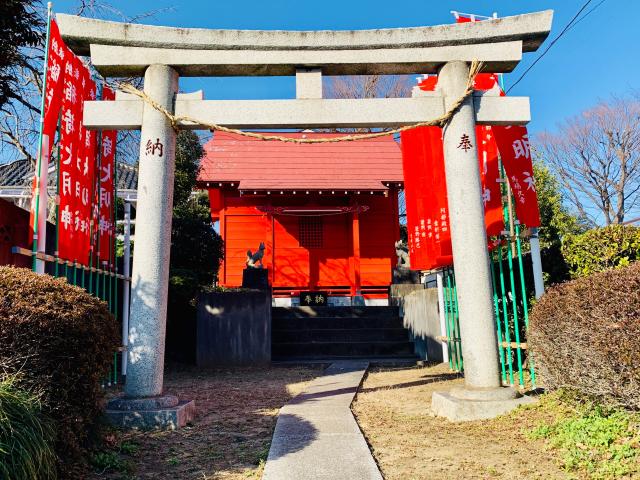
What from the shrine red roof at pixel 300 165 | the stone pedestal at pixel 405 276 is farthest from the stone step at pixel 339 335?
the shrine red roof at pixel 300 165

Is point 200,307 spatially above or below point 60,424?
above

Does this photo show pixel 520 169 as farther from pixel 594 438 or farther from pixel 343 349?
pixel 343 349

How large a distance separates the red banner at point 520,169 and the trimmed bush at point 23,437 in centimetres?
518

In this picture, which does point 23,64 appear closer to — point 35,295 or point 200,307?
point 200,307

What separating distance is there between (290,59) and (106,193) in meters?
Answer: 3.55

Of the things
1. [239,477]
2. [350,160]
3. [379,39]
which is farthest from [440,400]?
[350,160]

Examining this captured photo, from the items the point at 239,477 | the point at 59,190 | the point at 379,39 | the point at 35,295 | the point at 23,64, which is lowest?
the point at 239,477

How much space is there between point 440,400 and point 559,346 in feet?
5.32

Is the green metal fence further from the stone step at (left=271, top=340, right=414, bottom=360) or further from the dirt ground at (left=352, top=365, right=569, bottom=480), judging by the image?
the stone step at (left=271, top=340, right=414, bottom=360)

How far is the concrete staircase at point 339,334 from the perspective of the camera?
10445mm

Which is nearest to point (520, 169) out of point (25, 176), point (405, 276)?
point (405, 276)

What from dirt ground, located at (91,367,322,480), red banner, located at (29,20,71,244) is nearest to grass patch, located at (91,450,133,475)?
dirt ground, located at (91,367,322,480)

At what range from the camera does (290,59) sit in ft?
18.2

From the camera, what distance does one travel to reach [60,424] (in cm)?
298
